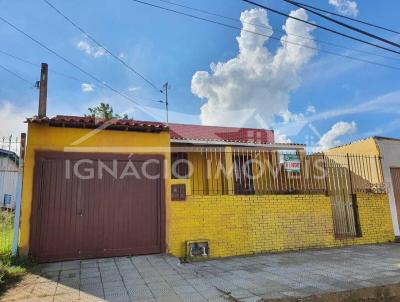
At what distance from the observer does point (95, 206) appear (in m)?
7.00

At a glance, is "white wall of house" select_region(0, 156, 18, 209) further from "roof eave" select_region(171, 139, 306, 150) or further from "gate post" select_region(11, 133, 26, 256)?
"roof eave" select_region(171, 139, 306, 150)

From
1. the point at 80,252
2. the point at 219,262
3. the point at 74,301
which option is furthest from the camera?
the point at 219,262

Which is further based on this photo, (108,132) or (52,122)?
(108,132)

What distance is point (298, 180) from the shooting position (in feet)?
32.1

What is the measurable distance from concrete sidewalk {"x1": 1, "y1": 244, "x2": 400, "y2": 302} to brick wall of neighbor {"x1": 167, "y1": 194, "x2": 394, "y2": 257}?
59cm

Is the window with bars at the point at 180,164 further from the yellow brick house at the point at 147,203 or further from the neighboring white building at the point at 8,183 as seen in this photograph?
the neighboring white building at the point at 8,183

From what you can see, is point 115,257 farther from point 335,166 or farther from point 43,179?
point 335,166

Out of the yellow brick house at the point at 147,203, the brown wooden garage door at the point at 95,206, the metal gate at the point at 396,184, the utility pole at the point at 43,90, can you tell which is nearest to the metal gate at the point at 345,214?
the yellow brick house at the point at 147,203

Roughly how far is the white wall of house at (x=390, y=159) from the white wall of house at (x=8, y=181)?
11156 millimetres

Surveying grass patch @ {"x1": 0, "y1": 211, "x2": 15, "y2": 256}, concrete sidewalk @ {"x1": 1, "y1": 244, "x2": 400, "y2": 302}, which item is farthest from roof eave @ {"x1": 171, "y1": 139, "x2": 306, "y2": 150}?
grass patch @ {"x1": 0, "y1": 211, "x2": 15, "y2": 256}

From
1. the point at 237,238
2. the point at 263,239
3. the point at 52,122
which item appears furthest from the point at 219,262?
the point at 52,122

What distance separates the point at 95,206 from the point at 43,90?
6193 mm

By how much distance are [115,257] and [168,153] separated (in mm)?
2701

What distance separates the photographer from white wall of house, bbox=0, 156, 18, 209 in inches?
262
